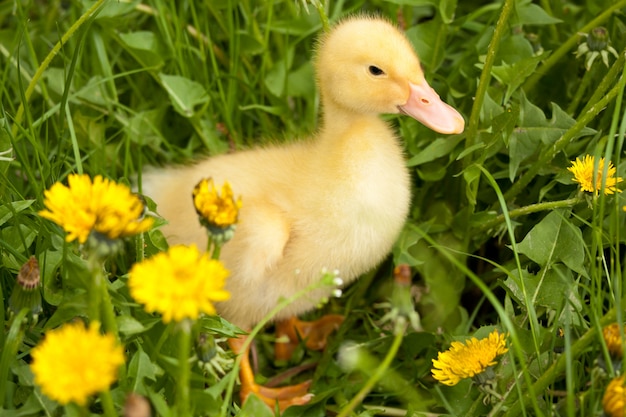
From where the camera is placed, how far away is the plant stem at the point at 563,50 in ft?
5.97

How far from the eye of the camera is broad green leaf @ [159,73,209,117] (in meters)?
2.13

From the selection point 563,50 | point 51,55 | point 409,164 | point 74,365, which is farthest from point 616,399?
point 51,55

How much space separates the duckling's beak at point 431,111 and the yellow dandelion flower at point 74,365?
83cm

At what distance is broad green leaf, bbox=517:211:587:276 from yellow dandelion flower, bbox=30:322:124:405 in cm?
92

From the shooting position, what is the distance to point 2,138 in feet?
5.68

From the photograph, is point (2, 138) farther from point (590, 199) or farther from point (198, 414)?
point (590, 199)

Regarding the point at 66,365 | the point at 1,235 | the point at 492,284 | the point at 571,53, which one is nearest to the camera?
the point at 66,365

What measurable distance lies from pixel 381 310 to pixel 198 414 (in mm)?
747

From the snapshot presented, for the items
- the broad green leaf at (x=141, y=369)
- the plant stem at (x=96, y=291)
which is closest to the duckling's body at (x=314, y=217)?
the broad green leaf at (x=141, y=369)

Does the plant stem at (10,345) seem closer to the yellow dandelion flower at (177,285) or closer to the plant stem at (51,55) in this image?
the yellow dandelion flower at (177,285)

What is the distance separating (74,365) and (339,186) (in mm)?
780

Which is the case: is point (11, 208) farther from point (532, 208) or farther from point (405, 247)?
point (532, 208)

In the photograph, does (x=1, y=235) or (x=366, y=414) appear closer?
(x=366, y=414)

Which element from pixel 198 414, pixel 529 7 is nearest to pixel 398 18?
pixel 529 7
